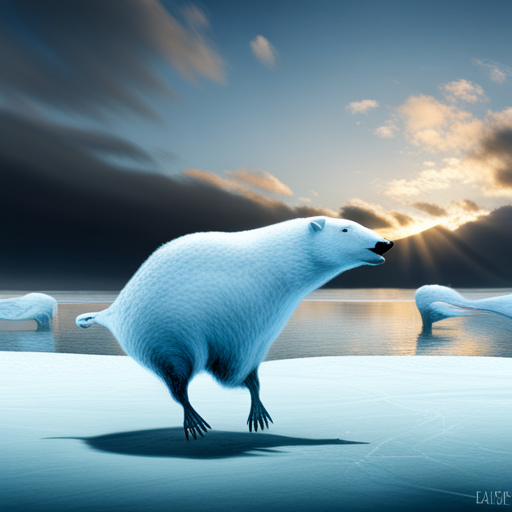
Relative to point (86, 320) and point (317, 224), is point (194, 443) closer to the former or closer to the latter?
point (86, 320)

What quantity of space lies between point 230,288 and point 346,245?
1.13m

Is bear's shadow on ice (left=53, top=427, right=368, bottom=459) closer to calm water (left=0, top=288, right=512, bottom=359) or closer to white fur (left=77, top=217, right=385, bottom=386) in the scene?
white fur (left=77, top=217, right=385, bottom=386)

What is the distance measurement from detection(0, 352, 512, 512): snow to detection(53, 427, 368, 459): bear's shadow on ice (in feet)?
0.05

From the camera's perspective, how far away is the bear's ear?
14.8 feet

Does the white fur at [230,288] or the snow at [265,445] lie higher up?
the white fur at [230,288]

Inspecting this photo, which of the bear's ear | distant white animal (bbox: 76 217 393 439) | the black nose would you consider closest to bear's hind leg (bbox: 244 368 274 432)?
distant white animal (bbox: 76 217 393 439)

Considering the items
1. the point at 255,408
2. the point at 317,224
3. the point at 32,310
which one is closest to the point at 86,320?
the point at 255,408

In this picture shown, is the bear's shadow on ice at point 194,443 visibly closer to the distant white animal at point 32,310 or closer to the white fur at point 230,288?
the white fur at point 230,288

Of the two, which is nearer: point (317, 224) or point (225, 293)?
point (225, 293)

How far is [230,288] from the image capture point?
4383mm

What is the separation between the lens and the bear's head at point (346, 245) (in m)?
4.44

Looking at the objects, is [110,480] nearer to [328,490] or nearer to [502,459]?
[328,490]

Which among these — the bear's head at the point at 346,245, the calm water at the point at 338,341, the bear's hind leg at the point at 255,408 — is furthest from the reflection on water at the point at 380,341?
the bear's head at the point at 346,245

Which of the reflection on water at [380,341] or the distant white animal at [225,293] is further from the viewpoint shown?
the reflection on water at [380,341]
